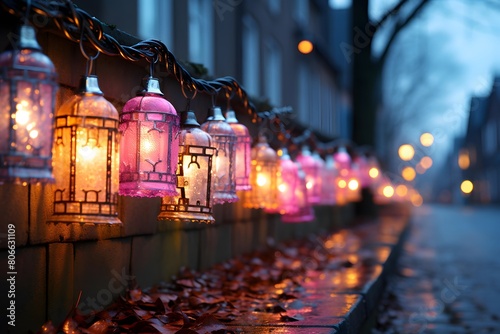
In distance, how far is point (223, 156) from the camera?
17.0 feet

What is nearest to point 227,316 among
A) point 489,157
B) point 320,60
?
point 320,60

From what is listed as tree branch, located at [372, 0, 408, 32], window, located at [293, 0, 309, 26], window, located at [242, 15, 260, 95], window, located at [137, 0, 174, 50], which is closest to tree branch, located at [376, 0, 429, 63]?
tree branch, located at [372, 0, 408, 32]

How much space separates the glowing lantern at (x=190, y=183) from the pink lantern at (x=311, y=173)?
3998 millimetres

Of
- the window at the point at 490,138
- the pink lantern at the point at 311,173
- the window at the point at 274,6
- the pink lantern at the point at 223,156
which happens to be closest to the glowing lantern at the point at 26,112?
the pink lantern at the point at 223,156

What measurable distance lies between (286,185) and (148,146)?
9.81ft

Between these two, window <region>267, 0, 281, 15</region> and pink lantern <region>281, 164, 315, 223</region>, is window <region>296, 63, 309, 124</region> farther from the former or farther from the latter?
pink lantern <region>281, 164, 315, 223</region>

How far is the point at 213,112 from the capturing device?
512 cm

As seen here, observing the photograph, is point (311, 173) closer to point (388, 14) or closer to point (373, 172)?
point (373, 172)

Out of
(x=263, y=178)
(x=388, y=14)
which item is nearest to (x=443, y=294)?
(x=263, y=178)

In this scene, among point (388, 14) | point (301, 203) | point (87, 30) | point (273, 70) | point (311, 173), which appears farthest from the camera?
point (273, 70)

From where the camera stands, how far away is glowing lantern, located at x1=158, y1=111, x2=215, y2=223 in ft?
14.8

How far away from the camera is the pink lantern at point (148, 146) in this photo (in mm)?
3959

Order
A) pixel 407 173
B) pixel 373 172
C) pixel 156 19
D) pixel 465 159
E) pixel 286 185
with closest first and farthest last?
pixel 286 185 < pixel 156 19 < pixel 373 172 < pixel 407 173 < pixel 465 159

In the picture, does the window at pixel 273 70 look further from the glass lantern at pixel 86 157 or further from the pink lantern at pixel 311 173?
the glass lantern at pixel 86 157
